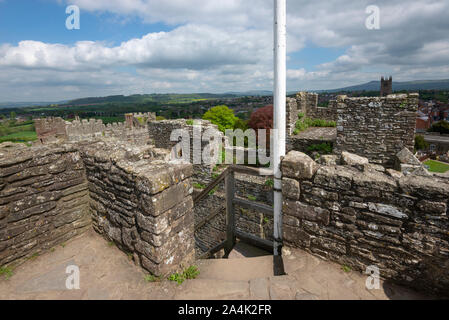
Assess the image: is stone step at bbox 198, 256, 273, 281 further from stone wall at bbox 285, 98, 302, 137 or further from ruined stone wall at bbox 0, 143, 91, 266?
stone wall at bbox 285, 98, 302, 137

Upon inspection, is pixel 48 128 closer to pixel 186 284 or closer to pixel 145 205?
pixel 145 205

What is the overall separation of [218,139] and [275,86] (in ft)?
23.4

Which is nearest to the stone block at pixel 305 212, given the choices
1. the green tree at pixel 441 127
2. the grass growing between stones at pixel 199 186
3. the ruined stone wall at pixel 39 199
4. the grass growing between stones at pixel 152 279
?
the grass growing between stones at pixel 152 279

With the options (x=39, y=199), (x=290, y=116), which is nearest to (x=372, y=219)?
(x=39, y=199)

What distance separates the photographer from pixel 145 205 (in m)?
3.12

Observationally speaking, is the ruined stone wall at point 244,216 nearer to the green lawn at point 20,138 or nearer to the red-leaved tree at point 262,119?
Result: the red-leaved tree at point 262,119

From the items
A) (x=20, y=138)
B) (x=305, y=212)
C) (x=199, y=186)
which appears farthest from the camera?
(x=20, y=138)

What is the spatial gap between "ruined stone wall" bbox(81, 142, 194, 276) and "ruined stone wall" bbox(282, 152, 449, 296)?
1.63 meters

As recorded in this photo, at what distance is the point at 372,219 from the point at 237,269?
2.06 metres

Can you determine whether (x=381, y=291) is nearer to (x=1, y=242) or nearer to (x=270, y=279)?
(x=270, y=279)

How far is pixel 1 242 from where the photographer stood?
3391mm

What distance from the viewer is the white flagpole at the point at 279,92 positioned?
3.41 meters

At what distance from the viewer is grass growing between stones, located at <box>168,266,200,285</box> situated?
3256 mm
